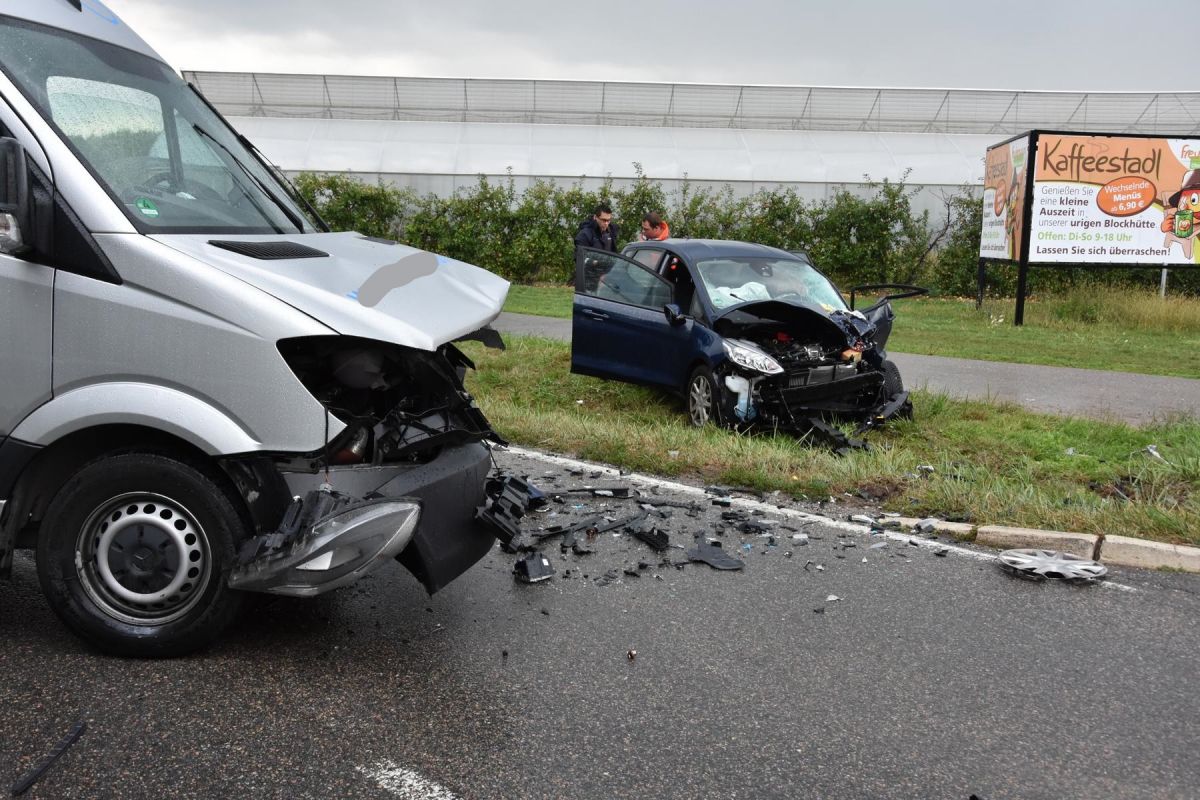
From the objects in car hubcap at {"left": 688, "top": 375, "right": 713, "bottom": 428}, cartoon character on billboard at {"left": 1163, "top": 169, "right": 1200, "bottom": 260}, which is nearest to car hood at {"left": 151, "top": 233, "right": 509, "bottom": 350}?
car hubcap at {"left": 688, "top": 375, "right": 713, "bottom": 428}

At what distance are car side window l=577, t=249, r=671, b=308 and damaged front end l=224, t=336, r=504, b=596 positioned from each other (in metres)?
5.60

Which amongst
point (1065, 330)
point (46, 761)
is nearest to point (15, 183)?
point (46, 761)

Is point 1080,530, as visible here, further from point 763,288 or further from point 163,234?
point 163,234

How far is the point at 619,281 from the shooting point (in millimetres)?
10273

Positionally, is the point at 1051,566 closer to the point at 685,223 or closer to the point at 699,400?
the point at 699,400

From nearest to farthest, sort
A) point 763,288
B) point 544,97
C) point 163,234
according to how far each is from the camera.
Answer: point 163,234, point 763,288, point 544,97

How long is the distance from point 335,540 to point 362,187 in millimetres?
23404

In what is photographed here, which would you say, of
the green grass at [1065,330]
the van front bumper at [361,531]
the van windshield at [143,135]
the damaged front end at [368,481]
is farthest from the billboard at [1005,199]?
the van front bumper at [361,531]

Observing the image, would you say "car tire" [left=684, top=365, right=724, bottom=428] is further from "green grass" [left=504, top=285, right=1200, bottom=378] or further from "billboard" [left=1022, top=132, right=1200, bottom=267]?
"billboard" [left=1022, top=132, right=1200, bottom=267]

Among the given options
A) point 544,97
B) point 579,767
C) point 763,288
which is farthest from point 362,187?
point 579,767

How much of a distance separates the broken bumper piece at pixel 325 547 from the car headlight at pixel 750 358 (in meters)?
5.13

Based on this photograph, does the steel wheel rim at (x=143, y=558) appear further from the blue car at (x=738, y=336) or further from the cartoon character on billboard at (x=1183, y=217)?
the cartoon character on billboard at (x=1183, y=217)

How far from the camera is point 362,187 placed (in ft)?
84.7

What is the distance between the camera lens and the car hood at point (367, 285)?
3.79m
